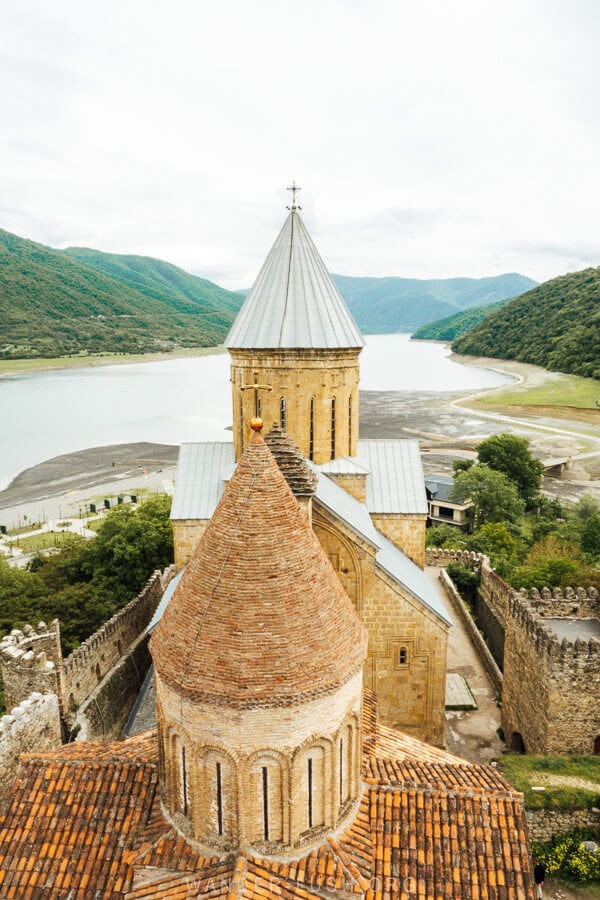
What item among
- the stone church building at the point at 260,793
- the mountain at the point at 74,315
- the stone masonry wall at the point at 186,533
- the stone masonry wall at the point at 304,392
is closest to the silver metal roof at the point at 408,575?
the stone masonry wall at the point at 304,392

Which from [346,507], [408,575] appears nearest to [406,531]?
[408,575]

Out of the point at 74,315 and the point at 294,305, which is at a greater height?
the point at 74,315

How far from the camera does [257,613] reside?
4.95 meters

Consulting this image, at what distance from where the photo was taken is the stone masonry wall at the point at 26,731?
748 cm

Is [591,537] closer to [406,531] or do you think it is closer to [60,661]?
[406,531]

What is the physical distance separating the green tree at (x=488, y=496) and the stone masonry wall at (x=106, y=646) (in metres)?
15.6

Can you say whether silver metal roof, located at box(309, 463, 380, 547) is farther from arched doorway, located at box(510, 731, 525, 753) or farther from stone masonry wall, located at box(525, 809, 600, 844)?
stone masonry wall, located at box(525, 809, 600, 844)

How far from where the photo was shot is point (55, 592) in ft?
60.3

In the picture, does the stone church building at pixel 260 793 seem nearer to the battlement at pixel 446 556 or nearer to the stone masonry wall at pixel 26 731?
the stone masonry wall at pixel 26 731

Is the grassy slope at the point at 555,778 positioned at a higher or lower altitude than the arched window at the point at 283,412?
lower

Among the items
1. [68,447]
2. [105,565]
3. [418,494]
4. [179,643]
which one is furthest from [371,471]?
[68,447]

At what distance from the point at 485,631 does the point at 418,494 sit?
747 centimetres

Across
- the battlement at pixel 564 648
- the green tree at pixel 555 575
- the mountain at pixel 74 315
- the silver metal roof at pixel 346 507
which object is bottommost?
the green tree at pixel 555 575

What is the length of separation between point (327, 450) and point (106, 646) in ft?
24.9
